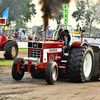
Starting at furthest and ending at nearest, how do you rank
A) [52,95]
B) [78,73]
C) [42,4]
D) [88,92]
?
[42,4]
[78,73]
[88,92]
[52,95]

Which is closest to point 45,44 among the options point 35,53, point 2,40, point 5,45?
point 35,53

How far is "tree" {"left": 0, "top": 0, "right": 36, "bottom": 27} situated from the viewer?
4984 centimetres

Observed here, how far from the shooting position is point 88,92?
5.67 meters

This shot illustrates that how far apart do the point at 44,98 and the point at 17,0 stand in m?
46.7

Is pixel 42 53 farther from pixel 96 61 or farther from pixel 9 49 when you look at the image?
pixel 9 49

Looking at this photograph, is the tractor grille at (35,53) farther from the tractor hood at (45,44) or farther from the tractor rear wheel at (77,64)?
the tractor rear wheel at (77,64)

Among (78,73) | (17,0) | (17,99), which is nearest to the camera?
(17,99)

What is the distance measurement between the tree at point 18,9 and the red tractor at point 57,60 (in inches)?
1715

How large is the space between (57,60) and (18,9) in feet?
144

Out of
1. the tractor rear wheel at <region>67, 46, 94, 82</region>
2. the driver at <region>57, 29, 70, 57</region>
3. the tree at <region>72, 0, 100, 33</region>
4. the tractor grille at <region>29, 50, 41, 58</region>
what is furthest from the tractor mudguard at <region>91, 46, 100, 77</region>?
the tree at <region>72, 0, 100, 33</region>

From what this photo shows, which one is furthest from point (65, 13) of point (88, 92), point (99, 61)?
point (88, 92)

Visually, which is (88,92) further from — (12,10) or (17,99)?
(12,10)

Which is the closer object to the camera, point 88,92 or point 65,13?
point 88,92

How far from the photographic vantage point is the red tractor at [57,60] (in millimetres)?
6863
